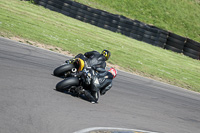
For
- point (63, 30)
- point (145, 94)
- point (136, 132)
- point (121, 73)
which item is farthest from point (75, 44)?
point (136, 132)

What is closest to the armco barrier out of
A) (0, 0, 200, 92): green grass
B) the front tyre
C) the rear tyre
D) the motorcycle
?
(0, 0, 200, 92): green grass

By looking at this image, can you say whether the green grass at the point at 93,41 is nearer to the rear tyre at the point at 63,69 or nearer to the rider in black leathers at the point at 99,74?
the rear tyre at the point at 63,69

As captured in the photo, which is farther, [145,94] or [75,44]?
[75,44]

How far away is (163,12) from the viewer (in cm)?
3534

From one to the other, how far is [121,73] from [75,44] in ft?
13.5

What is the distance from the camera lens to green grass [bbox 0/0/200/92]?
16297mm

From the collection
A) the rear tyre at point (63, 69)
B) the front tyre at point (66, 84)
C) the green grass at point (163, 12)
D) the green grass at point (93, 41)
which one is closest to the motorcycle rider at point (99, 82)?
the front tyre at point (66, 84)

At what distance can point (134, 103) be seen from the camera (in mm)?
9844

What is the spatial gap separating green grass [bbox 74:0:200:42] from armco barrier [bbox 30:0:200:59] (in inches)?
282

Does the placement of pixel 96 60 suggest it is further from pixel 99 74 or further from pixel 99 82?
pixel 99 82

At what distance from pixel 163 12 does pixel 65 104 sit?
29927 mm

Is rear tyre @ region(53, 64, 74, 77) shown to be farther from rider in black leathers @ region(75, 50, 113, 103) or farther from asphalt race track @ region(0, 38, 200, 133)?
rider in black leathers @ region(75, 50, 113, 103)

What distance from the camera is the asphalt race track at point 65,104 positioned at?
5734 millimetres

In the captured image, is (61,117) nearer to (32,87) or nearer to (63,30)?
(32,87)
